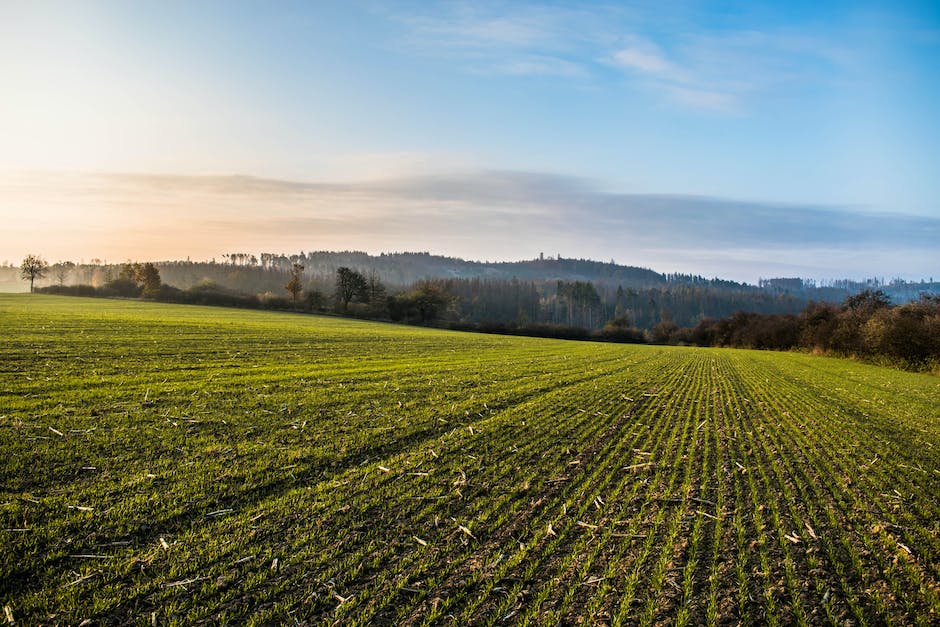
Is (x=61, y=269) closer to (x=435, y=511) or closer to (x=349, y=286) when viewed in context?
(x=349, y=286)

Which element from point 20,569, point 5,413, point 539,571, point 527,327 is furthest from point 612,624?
point 527,327

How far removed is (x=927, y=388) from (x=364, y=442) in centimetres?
3389

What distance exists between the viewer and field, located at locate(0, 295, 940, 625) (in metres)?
4.80

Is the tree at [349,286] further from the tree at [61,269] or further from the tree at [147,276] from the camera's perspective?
the tree at [61,269]

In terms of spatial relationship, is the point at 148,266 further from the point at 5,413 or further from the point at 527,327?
the point at 5,413

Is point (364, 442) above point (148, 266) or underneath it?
underneath

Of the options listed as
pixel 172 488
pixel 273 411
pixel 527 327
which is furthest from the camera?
pixel 527 327

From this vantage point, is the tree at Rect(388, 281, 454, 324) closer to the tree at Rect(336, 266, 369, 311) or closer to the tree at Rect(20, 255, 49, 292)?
the tree at Rect(336, 266, 369, 311)

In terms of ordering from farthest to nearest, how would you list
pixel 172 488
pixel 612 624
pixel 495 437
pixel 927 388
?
1. pixel 927 388
2. pixel 495 437
3. pixel 172 488
4. pixel 612 624

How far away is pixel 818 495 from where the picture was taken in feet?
27.1

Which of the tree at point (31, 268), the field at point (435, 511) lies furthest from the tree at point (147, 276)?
the field at point (435, 511)

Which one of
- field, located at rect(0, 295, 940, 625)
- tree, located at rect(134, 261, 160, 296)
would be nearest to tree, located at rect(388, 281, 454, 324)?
tree, located at rect(134, 261, 160, 296)

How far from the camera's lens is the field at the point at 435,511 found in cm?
480

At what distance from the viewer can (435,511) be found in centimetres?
687
